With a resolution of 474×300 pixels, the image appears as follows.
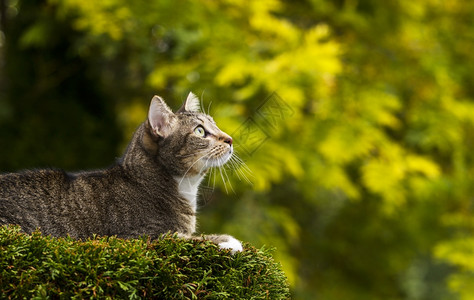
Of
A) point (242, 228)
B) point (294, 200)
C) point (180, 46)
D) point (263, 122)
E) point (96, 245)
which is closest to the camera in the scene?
point (96, 245)

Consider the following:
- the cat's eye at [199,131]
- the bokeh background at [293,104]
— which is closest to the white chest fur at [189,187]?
the cat's eye at [199,131]

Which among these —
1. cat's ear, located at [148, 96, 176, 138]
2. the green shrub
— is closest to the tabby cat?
cat's ear, located at [148, 96, 176, 138]

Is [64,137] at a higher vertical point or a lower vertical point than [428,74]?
lower

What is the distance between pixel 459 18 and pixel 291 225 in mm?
4104

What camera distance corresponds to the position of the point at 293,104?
22.5ft

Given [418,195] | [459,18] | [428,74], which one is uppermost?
[459,18]

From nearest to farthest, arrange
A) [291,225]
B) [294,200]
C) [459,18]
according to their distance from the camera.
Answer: [291,225] → [459,18] → [294,200]

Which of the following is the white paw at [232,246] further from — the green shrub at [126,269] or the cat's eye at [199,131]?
the cat's eye at [199,131]

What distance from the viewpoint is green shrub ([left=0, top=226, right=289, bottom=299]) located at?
7.82 feet

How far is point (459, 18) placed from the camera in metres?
9.18

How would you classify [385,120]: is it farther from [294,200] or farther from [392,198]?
[294,200]

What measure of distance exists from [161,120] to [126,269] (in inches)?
45.1

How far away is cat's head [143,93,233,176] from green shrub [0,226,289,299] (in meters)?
0.75

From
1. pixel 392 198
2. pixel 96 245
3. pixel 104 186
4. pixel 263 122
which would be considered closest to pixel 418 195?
pixel 392 198
